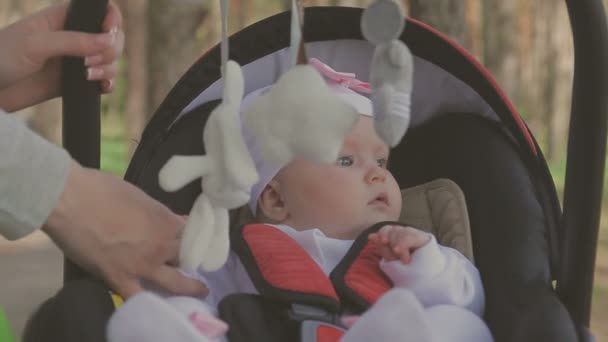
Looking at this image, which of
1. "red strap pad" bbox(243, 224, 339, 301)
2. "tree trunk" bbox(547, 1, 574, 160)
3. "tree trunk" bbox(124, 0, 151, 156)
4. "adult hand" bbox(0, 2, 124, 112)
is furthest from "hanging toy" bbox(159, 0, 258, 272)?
"tree trunk" bbox(547, 1, 574, 160)

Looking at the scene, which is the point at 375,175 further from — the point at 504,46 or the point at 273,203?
the point at 504,46

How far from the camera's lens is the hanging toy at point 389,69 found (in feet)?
3.03

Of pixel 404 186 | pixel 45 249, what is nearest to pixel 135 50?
pixel 45 249

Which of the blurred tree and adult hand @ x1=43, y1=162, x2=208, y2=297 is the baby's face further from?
the blurred tree

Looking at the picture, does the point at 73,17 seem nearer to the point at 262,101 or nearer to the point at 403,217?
the point at 262,101

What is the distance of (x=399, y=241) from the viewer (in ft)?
4.09

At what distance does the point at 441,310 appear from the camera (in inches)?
46.8

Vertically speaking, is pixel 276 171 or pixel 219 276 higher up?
pixel 276 171

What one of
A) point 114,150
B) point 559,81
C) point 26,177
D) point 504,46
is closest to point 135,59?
point 504,46

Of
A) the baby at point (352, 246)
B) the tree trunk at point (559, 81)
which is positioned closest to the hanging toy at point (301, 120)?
the baby at point (352, 246)

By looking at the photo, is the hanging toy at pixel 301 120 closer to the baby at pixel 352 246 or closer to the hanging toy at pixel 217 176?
the hanging toy at pixel 217 176

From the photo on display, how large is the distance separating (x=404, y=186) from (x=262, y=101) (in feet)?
2.58

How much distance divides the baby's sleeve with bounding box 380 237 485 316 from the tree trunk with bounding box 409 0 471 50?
143 centimetres

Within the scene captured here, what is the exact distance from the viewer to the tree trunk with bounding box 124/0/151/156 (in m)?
6.42
